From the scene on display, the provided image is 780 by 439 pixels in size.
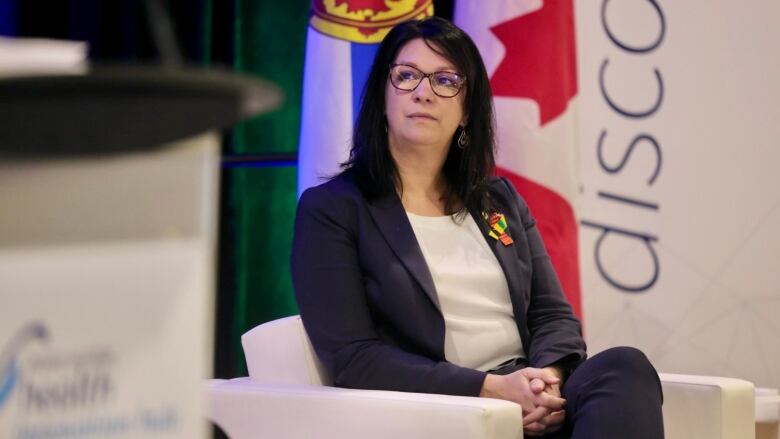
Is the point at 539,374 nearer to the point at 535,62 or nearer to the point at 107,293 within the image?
the point at 535,62

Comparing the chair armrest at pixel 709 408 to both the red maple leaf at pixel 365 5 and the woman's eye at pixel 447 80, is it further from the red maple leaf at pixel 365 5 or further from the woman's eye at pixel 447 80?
the red maple leaf at pixel 365 5

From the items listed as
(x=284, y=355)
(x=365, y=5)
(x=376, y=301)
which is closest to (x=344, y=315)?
(x=376, y=301)

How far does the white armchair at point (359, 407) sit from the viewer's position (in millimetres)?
1792

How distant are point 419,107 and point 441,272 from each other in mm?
372

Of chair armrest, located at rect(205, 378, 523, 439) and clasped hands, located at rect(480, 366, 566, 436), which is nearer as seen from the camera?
chair armrest, located at rect(205, 378, 523, 439)

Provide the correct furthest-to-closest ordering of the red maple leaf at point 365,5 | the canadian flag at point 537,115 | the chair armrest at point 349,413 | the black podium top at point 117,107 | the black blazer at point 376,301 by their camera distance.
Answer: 1. the canadian flag at point 537,115
2. the red maple leaf at point 365,5
3. the black blazer at point 376,301
4. the chair armrest at point 349,413
5. the black podium top at point 117,107

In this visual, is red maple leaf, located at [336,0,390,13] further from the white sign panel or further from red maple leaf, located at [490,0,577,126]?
the white sign panel

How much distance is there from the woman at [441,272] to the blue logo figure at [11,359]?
1.35 meters

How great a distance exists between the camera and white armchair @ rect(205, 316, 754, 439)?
179cm

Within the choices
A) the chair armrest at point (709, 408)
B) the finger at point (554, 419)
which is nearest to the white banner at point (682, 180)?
the chair armrest at point (709, 408)

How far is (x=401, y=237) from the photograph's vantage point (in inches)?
85.7

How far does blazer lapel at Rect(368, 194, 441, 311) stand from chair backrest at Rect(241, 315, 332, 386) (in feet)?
0.85

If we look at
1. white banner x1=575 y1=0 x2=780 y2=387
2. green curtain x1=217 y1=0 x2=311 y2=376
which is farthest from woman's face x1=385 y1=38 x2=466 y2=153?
white banner x1=575 y1=0 x2=780 y2=387

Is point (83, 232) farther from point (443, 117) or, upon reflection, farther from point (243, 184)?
point (243, 184)
